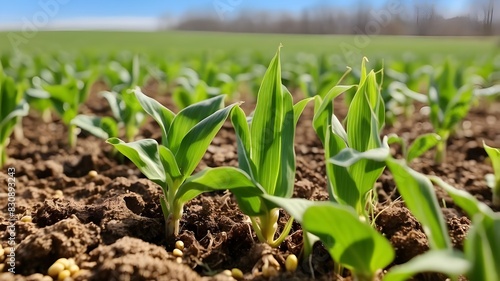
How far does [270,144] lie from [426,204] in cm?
61

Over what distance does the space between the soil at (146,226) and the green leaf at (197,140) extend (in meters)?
0.28

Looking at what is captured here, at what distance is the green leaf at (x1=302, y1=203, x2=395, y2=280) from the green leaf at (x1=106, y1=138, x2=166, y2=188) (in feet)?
2.15

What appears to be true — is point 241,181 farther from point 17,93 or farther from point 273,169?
point 17,93

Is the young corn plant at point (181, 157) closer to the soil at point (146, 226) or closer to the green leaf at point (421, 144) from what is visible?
the soil at point (146, 226)

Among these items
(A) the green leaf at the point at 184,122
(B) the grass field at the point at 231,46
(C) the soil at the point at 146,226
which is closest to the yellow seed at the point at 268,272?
(C) the soil at the point at 146,226

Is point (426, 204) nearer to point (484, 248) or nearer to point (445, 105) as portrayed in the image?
point (484, 248)

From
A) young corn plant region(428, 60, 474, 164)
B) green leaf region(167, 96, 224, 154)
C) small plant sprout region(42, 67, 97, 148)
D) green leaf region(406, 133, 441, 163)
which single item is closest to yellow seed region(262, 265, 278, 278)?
green leaf region(167, 96, 224, 154)

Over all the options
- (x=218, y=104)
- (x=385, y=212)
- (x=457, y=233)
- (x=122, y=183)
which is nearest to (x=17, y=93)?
(x=122, y=183)

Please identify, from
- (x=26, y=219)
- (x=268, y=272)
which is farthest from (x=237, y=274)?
(x=26, y=219)

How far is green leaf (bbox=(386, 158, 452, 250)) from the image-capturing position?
1.25 m

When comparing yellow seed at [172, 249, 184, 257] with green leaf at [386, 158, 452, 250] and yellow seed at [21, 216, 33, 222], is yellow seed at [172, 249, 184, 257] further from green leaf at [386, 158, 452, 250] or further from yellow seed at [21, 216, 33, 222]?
green leaf at [386, 158, 452, 250]

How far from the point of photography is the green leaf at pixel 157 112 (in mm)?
1890

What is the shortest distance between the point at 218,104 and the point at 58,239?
79cm

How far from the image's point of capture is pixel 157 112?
1.98m
